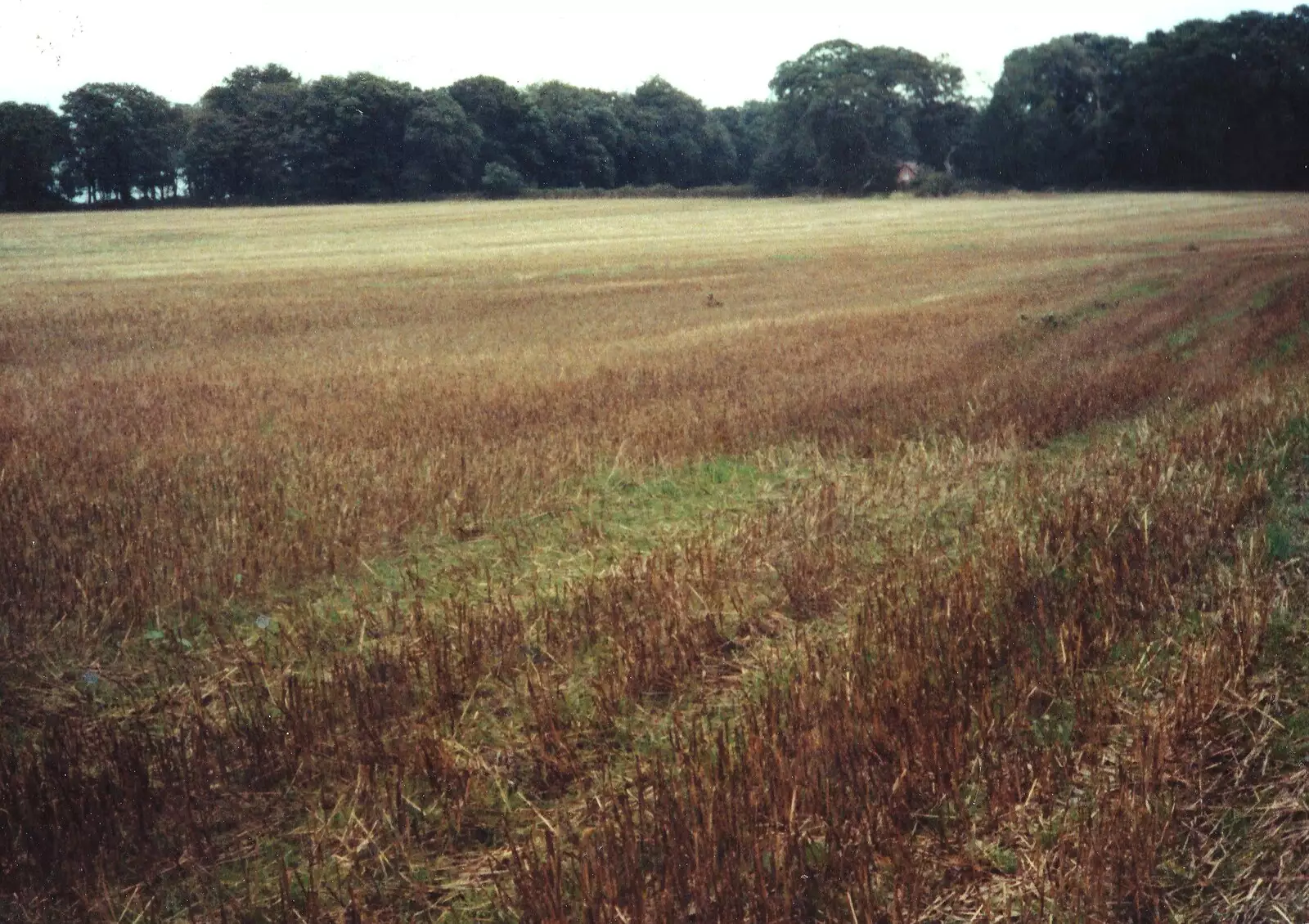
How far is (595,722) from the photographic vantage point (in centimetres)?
485

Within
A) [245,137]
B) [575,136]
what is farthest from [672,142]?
[245,137]

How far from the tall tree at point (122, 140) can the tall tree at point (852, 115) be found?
47839 mm

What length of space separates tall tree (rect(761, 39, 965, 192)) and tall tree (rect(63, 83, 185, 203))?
4784 centimetres

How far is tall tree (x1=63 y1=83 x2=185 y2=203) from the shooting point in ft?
131

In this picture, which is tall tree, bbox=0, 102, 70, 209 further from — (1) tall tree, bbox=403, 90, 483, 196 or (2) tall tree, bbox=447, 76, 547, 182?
(2) tall tree, bbox=447, 76, 547, 182

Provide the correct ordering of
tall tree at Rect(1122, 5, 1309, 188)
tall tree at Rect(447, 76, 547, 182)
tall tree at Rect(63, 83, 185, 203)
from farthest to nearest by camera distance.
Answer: tall tree at Rect(447, 76, 547, 182) < tall tree at Rect(1122, 5, 1309, 188) < tall tree at Rect(63, 83, 185, 203)

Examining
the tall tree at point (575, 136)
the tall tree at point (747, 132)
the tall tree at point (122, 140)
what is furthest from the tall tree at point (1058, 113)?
the tall tree at point (122, 140)

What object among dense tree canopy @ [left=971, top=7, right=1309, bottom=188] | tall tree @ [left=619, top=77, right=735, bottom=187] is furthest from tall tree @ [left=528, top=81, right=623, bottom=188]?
dense tree canopy @ [left=971, top=7, right=1309, bottom=188]

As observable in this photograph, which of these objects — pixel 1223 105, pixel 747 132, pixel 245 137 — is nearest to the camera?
pixel 1223 105

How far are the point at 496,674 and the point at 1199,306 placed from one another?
14978 mm

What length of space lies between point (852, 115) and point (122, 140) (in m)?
51.9

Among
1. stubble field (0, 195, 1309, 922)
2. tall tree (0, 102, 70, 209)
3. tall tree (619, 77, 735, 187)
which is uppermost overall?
tall tree (619, 77, 735, 187)

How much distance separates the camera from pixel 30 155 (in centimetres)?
3962

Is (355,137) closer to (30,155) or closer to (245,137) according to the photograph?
(245,137)
